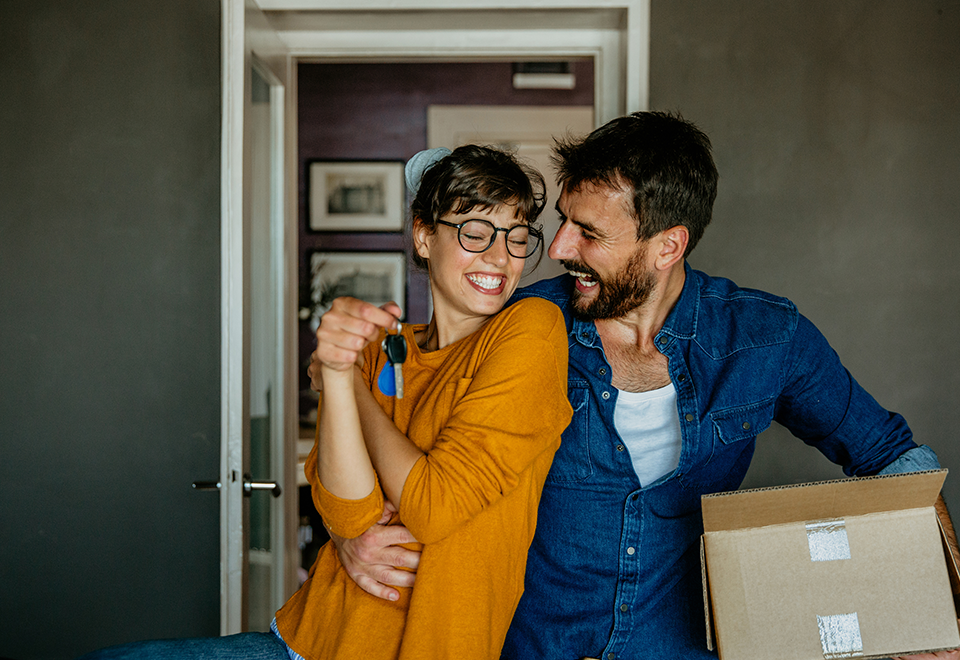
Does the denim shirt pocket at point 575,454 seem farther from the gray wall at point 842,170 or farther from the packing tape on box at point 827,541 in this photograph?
the gray wall at point 842,170

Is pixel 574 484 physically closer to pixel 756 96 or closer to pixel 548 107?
pixel 756 96

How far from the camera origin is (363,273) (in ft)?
12.7

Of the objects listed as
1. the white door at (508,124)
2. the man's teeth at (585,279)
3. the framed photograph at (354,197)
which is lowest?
the man's teeth at (585,279)

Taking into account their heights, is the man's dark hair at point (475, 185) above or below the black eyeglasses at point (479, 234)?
above

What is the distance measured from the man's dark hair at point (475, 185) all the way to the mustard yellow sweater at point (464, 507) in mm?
174

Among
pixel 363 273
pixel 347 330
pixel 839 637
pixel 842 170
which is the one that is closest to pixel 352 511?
pixel 347 330

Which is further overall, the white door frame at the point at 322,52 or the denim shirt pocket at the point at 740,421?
the white door frame at the point at 322,52

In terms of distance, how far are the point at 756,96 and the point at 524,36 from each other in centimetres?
67

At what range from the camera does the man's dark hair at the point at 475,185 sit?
3.82 ft

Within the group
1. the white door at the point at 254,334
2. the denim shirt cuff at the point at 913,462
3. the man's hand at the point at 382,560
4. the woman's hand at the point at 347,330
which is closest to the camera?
the woman's hand at the point at 347,330

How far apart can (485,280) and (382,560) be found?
1.50 ft

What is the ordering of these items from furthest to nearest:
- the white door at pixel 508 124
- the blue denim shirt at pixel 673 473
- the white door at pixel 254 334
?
the white door at pixel 508 124 → the white door at pixel 254 334 → the blue denim shirt at pixel 673 473

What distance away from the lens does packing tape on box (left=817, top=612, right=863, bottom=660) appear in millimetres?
1045

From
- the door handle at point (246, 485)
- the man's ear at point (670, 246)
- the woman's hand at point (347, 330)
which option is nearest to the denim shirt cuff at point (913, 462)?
the man's ear at point (670, 246)
